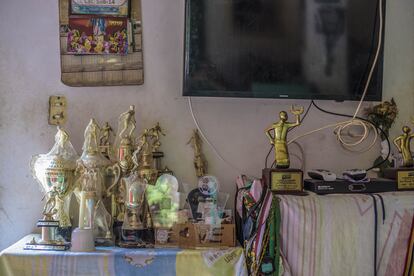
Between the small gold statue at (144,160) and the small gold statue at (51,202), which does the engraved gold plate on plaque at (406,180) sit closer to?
the small gold statue at (144,160)

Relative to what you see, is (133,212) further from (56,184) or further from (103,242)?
(56,184)

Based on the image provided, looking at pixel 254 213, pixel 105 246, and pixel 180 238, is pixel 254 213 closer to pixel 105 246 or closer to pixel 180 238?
pixel 180 238

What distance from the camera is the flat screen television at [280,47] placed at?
4.86 feet

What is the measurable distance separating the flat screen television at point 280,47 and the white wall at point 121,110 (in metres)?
0.13

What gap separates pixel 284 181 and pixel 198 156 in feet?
1.28

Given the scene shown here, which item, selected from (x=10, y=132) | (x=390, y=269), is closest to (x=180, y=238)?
(x=390, y=269)

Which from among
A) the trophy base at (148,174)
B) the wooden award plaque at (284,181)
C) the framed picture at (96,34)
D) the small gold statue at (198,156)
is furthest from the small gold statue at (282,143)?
the framed picture at (96,34)

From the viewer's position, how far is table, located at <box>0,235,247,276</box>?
126cm

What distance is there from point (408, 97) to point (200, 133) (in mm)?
879

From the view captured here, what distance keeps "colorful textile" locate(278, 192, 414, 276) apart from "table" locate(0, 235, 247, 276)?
19 centimetres

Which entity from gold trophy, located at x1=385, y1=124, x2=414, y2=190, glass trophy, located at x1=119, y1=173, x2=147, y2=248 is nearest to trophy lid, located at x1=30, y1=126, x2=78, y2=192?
glass trophy, located at x1=119, y1=173, x2=147, y2=248

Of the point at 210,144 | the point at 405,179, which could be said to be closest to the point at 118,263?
the point at 210,144

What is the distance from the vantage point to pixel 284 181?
1.31 meters

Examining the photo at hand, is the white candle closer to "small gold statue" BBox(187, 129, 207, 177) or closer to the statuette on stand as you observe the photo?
the statuette on stand
